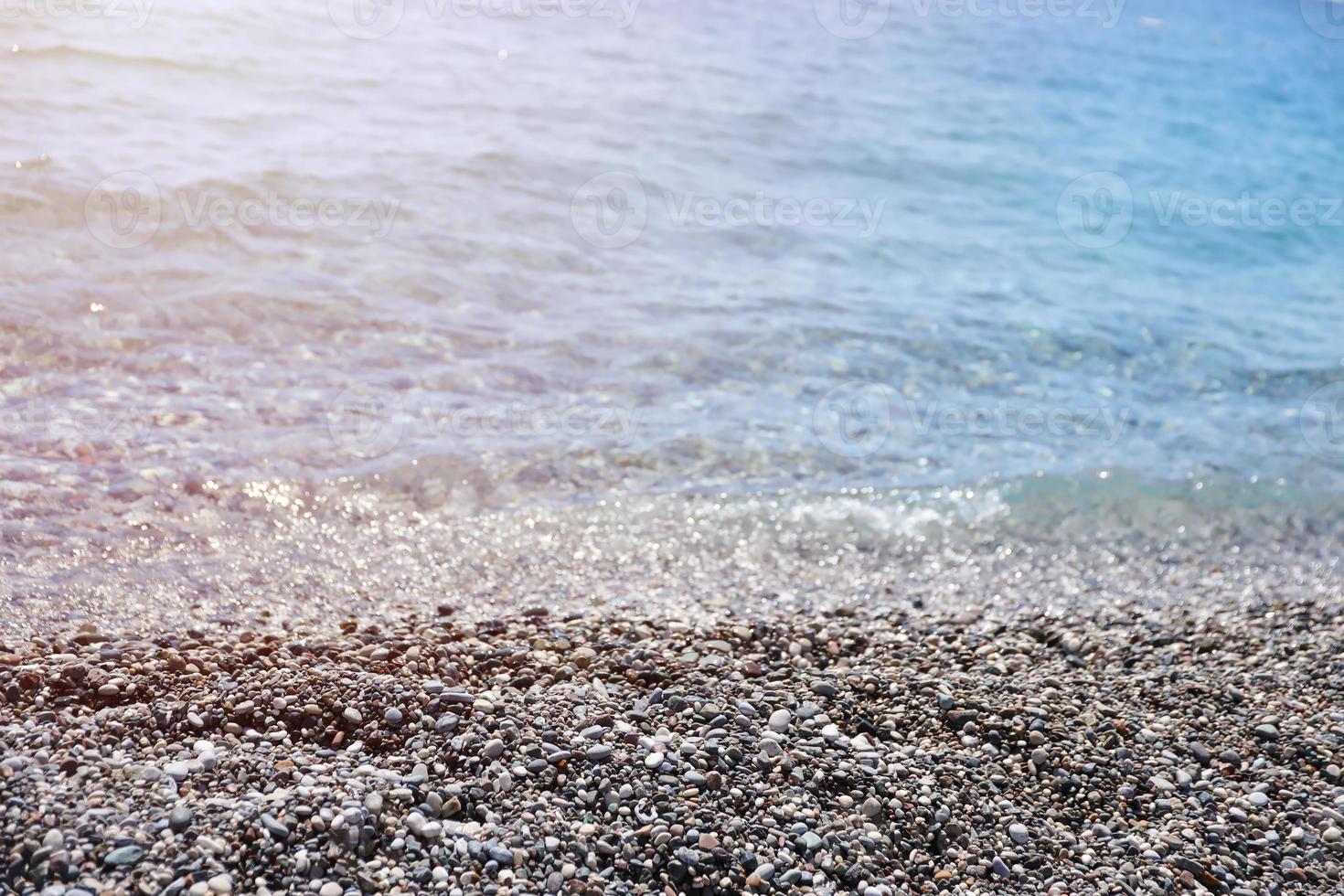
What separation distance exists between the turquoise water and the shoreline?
2165mm

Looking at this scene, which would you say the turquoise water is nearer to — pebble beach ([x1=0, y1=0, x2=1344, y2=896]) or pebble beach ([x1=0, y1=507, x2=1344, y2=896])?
pebble beach ([x1=0, y1=0, x2=1344, y2=896])

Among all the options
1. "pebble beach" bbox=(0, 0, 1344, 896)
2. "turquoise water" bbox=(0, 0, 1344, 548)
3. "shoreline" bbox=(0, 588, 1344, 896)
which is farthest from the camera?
"turquoise water" bbox=(0, 0, 1344, 548)

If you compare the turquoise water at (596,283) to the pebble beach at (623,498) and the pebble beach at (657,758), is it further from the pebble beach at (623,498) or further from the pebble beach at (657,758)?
the pebble beach at (657,758)

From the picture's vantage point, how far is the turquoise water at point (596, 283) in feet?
25.7

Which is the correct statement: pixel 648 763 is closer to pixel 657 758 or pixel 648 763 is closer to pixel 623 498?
pixel 657 758

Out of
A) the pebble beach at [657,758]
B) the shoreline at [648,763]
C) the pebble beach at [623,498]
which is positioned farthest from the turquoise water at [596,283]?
the shoreline at [648,763]

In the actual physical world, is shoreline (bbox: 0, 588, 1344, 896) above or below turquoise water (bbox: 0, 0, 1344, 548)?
below

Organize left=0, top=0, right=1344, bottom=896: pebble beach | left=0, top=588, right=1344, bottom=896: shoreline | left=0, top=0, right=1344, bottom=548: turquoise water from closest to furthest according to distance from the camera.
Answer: left=0, top=588, right=1344, bottom=896: shoreline < left=0, top=0, right=1344, bottom=896: pebble beach < left=0, top=0, right=1344, bottom=548: turquoise water

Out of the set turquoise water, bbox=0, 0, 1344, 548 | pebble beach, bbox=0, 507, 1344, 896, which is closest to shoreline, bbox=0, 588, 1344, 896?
pebble beach, bbox=0, 507, 1344, 896

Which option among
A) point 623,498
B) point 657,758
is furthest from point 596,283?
point 657,758

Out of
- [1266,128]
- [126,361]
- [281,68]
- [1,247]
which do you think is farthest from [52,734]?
[1266,128]

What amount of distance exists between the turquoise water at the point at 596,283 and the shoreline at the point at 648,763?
7.10 feet

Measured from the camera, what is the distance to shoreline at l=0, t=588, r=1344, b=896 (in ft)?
12.5

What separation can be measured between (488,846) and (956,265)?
10.6 m
